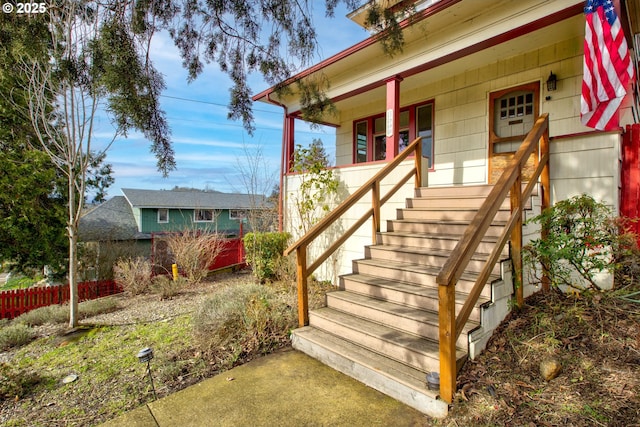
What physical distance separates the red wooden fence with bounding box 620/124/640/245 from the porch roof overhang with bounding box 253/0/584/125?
66.7 inches

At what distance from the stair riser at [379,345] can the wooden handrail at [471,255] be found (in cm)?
28

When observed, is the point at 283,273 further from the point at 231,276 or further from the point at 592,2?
the point at 592,2

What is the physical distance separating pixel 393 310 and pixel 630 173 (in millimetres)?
3534

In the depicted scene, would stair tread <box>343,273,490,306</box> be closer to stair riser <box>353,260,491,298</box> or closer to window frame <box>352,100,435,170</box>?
stair riser <box>353,260,491,298</box>

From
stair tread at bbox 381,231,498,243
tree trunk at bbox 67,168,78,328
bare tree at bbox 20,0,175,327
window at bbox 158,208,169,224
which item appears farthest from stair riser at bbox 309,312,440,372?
window at bbox 158,208,169,224

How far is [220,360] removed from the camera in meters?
3.27

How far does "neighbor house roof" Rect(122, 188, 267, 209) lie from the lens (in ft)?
66.5

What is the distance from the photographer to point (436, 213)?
4.45 metres

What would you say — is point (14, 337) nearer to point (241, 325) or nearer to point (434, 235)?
point (241, 325)

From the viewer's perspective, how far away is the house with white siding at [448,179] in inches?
105

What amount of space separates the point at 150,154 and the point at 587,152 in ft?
15.3

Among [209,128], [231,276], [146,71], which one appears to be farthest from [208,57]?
[209,128]

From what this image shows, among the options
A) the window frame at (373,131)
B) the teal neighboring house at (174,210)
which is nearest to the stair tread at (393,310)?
the window frame at (373,131)

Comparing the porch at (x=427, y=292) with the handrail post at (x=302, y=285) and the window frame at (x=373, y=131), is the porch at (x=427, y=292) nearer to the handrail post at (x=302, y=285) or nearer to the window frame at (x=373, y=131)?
the handrail post at (x=302, y=285)
